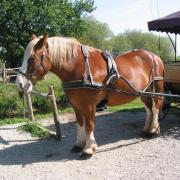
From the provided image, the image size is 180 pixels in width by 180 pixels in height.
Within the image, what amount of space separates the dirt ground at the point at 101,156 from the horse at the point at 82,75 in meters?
0.39

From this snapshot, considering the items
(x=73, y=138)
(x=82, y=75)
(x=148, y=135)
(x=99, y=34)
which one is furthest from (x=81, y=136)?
(x=99, y=34)

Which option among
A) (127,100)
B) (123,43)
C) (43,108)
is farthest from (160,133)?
(123,43)

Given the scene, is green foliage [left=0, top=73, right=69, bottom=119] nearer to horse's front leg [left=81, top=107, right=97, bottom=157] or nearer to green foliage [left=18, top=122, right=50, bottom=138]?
green foliage [left=18, top=122, right=50, bottom=138]

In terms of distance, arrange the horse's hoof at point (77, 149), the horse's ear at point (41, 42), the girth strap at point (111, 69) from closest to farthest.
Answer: the horse's ear at point (41, 42)
the girth strap at point (111, 69)
the horse's hoof at point (77, 149)

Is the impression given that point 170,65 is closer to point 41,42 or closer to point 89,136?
point 89,136

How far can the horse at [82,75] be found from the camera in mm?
5285

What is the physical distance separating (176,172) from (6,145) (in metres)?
3.33

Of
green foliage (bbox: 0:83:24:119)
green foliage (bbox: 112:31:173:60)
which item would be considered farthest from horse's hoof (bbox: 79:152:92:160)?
green foliage (bbox: 112:31:173:60)

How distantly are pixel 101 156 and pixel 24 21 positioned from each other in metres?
29.8

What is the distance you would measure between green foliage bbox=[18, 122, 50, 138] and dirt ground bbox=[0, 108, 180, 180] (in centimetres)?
15

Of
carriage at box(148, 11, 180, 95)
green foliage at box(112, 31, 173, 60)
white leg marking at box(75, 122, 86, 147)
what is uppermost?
carriage at box(148, 11, 180, 95)

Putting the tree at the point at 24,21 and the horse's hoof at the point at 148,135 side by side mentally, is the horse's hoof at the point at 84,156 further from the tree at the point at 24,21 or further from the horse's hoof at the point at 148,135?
the tree at the point at 24,21

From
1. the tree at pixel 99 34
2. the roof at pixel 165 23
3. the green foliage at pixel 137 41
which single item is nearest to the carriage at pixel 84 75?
the roof at pixel 165 23

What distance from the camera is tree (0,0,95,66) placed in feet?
109
